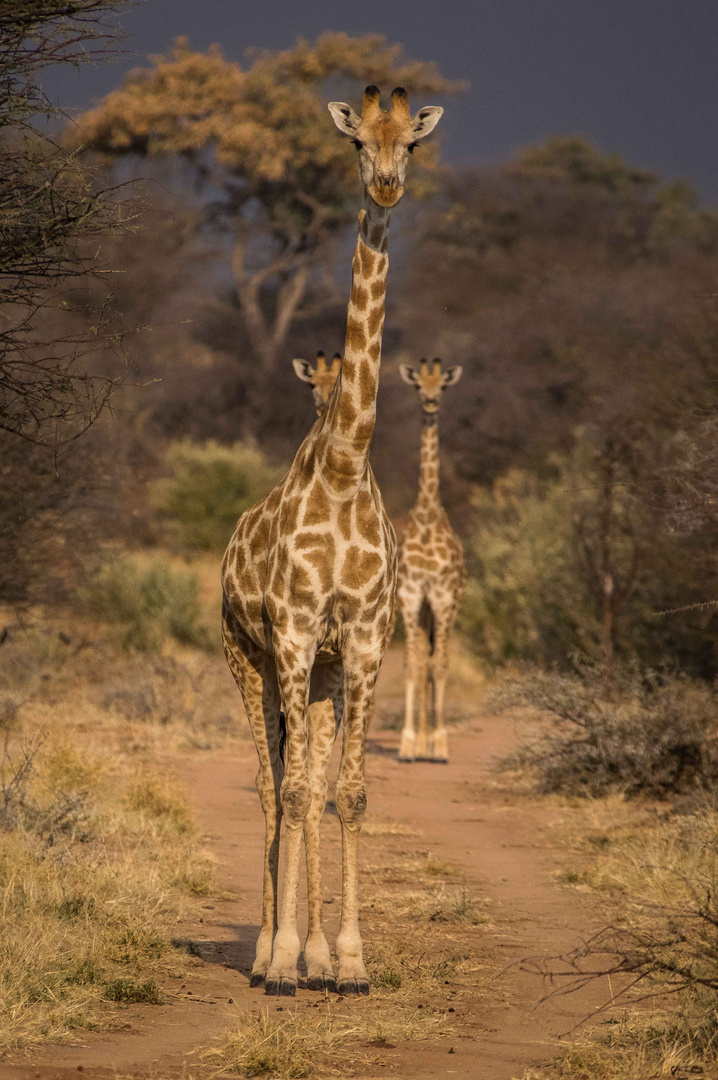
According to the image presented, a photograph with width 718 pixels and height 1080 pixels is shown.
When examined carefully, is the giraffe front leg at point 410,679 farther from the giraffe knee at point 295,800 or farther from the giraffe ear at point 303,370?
the giraffe knee at point 295,800

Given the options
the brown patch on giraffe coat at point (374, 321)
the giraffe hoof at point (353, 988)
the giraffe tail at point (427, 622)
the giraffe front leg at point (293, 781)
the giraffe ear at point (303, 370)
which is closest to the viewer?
the giraffe hoof at point (353, 988)

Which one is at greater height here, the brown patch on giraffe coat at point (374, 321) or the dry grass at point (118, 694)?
the brown patch on giraffe coat at point (374, 321)

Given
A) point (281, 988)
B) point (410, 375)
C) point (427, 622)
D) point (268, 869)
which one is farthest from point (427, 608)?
point (281, 988)

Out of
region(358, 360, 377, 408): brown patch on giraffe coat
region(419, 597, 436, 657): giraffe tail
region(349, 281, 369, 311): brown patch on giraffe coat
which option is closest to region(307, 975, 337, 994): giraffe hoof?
region(358, 360, 377, 408): brown patch on giraffe coat

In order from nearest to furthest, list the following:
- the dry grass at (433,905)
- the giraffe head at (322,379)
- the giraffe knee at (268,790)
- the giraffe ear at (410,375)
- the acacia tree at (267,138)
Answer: the giraffe knee at (268,790) → the dry grass at (433,905) → the giraffe head at (322,379) → the giraffe ear at (410,375) → the acacia tree at (267,138)

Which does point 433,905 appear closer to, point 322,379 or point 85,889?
point 85,889

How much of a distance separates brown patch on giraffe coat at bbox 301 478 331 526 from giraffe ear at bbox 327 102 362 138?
1466 mm

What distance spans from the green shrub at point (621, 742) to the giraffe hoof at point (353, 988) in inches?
163

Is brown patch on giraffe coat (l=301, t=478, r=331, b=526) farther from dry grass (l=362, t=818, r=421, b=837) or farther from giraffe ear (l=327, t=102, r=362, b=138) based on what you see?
dry grass (l=362, t=818, r=421, b=837)

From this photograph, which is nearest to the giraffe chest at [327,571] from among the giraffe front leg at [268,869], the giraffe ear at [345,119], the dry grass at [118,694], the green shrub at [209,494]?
the giraffe front leg at [268,869]

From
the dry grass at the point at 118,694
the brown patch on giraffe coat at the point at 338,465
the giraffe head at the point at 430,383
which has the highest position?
the giraffe head at the point at 430,383

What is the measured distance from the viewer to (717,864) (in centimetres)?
→ 683

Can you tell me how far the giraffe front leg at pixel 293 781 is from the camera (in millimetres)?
5391

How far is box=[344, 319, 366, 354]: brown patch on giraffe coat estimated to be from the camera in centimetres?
559
